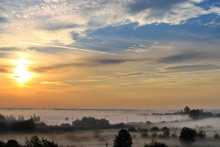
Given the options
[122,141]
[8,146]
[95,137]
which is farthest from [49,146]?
[95,137]

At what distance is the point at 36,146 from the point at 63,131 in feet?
389

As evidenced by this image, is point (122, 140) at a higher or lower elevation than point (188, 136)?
higher

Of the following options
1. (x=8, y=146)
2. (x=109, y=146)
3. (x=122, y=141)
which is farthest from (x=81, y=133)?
(x=8, y=146)

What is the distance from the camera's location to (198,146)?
123062mm

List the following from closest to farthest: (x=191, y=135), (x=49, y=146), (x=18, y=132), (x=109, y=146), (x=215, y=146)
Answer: (x=49, y=146) → (x=215, y=146) → (x=109, y=146) → (x=191, y=135) → (x=18, y=132)

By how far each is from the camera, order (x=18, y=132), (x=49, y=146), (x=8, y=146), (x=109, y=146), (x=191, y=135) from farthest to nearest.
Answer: (x=18, y=132), (x=191, y=135), (x=109, y=146), (x=49, y=146), (x=8, y=146)

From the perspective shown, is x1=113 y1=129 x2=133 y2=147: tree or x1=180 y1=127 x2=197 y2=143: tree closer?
x1=113 y1=129 x2=133 y2=147: tree

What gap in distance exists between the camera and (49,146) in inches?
3241

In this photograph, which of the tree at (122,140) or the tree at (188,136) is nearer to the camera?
the tree at (122,140)

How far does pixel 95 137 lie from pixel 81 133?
2038 cm

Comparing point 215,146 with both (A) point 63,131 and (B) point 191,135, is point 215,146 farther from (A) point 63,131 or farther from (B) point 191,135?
(A) point 63,131

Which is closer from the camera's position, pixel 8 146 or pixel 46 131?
pixel 8 146

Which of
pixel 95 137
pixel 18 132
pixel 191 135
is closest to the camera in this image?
pixel 191 135

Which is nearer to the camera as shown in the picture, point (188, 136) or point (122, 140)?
point (122, 140)
